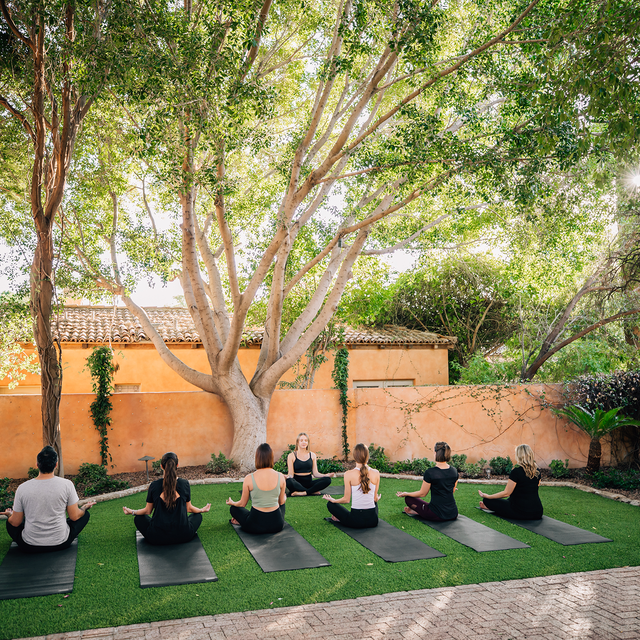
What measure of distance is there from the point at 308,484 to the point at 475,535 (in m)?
3.22

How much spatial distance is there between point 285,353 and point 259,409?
1334mm

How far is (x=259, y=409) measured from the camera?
37.3 ft

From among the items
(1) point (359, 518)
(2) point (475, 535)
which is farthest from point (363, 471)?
(2) point (475, 535)

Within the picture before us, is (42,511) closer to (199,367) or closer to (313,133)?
(313,133)

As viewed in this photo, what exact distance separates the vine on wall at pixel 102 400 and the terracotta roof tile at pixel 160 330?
13.0 feet

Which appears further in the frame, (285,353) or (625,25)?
(285,353)

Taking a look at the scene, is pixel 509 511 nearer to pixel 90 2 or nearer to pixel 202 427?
pixel 202 427

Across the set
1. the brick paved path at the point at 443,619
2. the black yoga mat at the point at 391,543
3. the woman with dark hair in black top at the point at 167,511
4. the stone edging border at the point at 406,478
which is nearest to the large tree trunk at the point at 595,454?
the stone edging border at the point at 406,478

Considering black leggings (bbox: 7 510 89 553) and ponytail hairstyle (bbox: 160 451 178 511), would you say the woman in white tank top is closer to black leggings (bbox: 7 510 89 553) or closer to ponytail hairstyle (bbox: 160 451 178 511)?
ponytail hairstyle (bbox: 160 451 178 511)

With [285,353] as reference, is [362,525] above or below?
below

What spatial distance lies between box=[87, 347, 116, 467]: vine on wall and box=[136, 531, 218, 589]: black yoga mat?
4.64m

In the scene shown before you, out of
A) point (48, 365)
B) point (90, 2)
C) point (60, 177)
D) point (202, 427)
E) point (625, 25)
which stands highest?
point (90, 2)

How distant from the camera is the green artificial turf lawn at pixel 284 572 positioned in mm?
4438

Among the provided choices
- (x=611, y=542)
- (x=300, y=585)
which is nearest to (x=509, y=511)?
(x=611, y=542)
